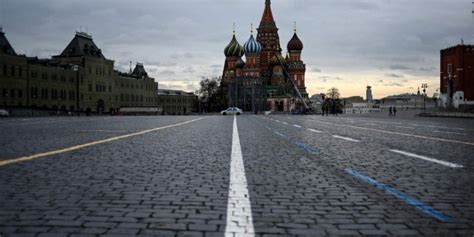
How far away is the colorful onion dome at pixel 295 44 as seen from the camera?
124 m

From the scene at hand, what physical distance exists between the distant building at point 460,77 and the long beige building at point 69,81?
71.3 m

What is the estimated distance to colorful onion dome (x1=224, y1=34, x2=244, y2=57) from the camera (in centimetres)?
12675

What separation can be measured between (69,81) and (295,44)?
55.7 metres

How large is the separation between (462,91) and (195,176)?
105m

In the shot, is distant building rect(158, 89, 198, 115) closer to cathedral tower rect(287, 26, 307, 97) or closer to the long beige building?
the long beige building

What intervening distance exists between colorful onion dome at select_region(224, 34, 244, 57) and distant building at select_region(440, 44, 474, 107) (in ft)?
165

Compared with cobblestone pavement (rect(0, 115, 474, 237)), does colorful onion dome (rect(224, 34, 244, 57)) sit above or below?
above

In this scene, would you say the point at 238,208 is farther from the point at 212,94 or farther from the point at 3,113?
the point at 212,94

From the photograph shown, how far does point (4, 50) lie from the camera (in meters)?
81.2

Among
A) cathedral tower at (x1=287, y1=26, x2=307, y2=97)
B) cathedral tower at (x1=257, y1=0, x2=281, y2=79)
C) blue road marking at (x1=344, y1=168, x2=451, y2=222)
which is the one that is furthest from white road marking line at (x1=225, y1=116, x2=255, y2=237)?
cathedral tower at (x1=287, y1=26, x2=307, y2=97)

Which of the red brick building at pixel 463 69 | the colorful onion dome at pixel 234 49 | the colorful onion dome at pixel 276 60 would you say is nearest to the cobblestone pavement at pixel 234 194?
the red brick building at pixel 463 69

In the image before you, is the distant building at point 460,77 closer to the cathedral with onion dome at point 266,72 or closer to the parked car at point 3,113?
the cathedral with onion dome at point 266,72

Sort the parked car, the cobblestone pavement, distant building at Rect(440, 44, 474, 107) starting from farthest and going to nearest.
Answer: distant building at Rect(440, 44, 474, 107) → the parked car → the cobblestone pavement

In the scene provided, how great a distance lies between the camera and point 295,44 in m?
124
